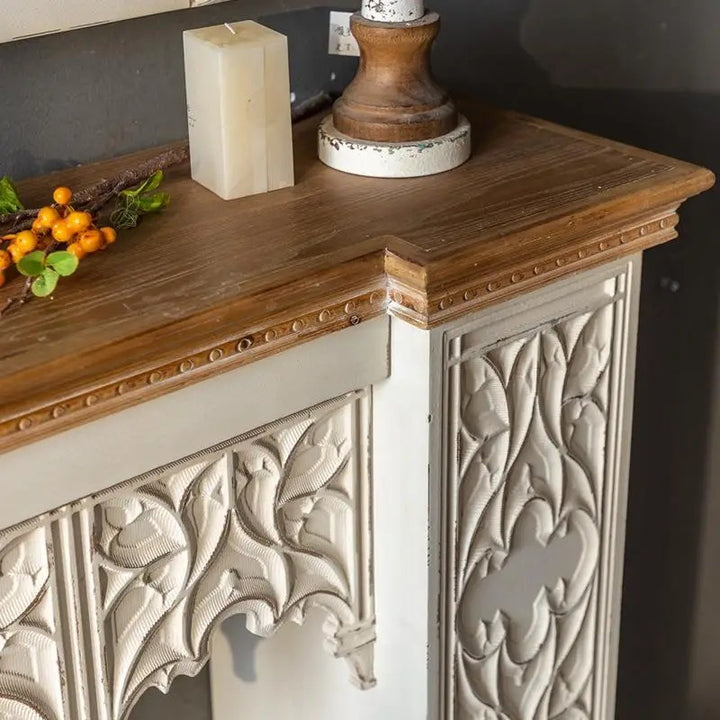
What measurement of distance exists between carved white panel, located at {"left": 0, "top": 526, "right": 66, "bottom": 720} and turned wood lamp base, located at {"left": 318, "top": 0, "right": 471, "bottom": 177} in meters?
0.49

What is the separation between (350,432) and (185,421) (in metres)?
0.20

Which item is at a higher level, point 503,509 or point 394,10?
point 394,10

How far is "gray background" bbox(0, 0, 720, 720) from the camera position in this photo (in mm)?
1272

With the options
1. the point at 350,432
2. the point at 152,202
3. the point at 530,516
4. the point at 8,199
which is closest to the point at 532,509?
the point at 530,516

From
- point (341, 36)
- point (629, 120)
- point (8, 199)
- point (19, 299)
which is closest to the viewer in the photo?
point (19, 299)

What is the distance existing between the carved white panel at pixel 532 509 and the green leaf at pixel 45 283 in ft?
1.15

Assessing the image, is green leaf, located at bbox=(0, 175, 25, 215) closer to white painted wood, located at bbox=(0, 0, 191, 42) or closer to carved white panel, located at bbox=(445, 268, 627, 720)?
white painted wood, located at bbox=(0, 0, 191, 42)

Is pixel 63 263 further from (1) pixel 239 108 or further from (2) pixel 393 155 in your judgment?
(2) pixel 393 155

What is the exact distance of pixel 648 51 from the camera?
156 cm

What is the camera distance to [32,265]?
0.99m

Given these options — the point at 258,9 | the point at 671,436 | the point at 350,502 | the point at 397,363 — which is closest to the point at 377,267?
the point at 397,363

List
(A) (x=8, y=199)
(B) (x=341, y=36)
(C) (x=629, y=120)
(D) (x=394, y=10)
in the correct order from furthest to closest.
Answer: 1. (C) (x=629, y=120)
2. (B) (x=341, y=36)
3. (D) (x=394, y=10)
4. (A) (x=8, y=199)

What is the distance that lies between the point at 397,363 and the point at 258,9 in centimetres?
47

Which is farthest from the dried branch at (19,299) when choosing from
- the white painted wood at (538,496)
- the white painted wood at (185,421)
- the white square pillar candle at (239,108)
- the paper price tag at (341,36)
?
the paper price tag at (341,36)
